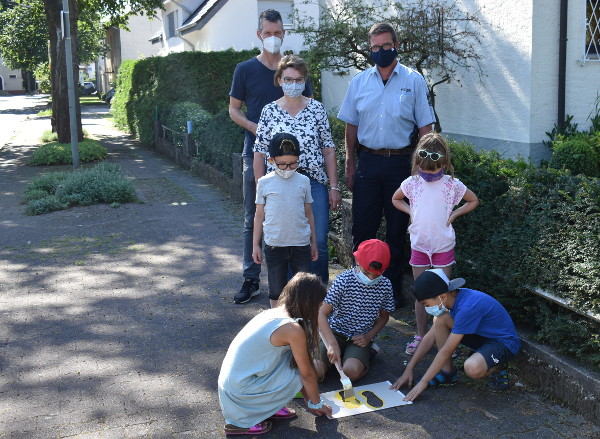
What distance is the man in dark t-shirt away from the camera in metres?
5.84

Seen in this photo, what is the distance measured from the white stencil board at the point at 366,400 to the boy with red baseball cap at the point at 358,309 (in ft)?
0.46

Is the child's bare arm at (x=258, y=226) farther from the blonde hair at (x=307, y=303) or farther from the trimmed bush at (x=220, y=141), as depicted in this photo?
the trimmed bush at (x=220, y=141)

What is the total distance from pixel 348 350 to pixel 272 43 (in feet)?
8.42

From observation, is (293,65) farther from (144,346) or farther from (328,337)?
(144,346)

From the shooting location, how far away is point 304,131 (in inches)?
211

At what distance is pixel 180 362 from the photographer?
16.1ft

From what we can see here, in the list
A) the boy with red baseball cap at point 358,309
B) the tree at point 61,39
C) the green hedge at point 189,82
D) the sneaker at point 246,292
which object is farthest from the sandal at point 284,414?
the tree at point 61,39

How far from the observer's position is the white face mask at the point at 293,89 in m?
5.31

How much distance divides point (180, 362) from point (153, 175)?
1014 centimetres

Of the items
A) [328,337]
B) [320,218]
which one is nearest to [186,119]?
[320,218]

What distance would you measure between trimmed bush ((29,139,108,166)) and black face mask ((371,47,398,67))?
42.6 feet

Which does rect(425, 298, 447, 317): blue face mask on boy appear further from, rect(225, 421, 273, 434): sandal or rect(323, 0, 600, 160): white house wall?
rect(323, 0, 600, 160): white house wall

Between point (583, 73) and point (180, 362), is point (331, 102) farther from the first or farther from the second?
point (180, 362)

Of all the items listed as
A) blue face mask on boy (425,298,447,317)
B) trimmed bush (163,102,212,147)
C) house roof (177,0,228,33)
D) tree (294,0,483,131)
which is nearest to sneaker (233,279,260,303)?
blue face mask on boy (425,298,447,317)
